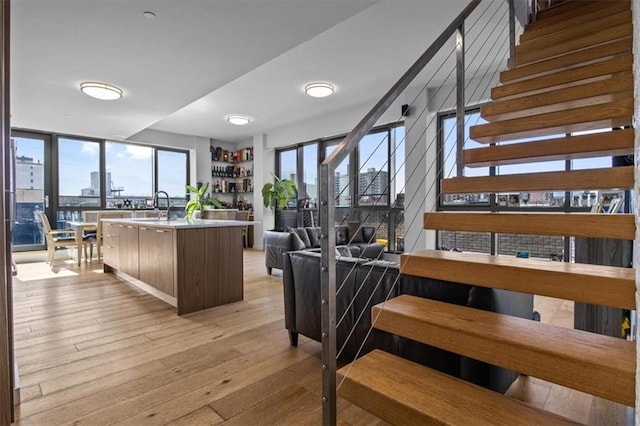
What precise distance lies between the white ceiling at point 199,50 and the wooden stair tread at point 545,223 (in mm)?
1726

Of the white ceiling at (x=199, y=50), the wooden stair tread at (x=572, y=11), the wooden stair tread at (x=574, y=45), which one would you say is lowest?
the wooden stair tread at (x=574, y=45)

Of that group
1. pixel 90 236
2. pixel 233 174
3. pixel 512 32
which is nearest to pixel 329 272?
pixel 512 32

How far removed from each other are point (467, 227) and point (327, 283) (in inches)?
37.2

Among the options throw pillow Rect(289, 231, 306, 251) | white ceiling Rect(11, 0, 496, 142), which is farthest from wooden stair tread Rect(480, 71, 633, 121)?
throw pillow Rect(289, 231, 306, 251)

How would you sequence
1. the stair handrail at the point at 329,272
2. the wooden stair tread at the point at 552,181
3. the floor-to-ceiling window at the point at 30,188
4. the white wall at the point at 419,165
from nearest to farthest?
the stair handrail at the point at 329,272 < the wooden stair tread at the point at 552,181 < the white wall at the point at 419,165 < the floor-to-ceiling window at the point at 30,188

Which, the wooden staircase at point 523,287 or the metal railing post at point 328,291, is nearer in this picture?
the wooden staircase at point 523,287

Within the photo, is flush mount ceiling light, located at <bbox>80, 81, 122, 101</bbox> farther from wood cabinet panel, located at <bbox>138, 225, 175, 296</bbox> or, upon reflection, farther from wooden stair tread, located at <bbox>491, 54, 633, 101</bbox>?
wooden stair tread, located at <bbox>491, 54, 633, 101</bbox>

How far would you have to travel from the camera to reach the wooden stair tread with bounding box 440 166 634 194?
Answer: 5.17ft

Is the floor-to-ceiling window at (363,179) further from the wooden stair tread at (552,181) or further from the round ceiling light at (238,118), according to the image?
the wooden stair tread at (552,181)

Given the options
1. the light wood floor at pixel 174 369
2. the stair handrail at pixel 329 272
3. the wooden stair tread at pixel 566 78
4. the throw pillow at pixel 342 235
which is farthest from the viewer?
the throw pillow at pixel 342 235

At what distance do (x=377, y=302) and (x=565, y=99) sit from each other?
1826mm

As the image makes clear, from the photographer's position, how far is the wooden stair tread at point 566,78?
229cm

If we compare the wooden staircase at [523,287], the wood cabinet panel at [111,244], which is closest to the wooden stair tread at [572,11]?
the wooden staircase at [523,287]

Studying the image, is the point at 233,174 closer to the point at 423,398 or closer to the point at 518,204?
the point at 518,204
